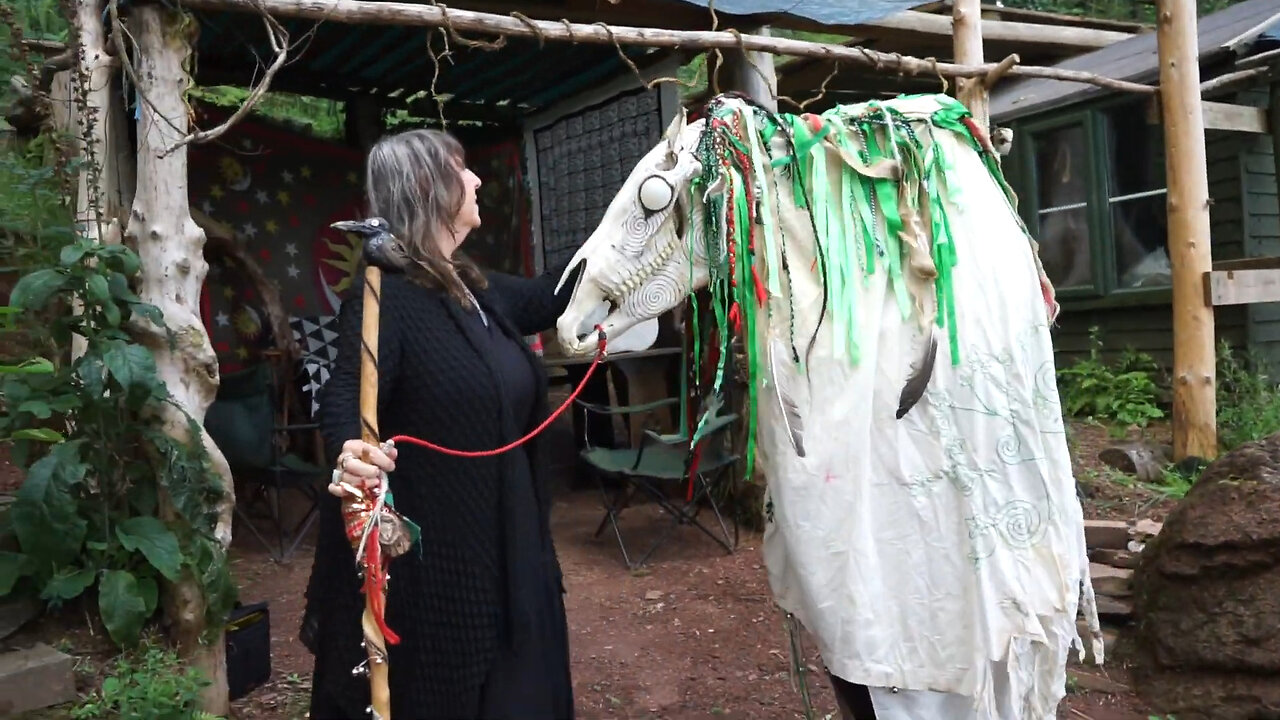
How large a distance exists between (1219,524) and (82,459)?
344 cm

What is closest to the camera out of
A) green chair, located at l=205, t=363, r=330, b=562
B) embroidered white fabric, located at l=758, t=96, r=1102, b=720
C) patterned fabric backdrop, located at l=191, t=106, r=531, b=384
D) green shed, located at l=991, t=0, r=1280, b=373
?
embroidered white fabric, located at l=758, t=96, r=1102, b=720

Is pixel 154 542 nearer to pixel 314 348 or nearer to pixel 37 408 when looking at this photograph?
pixel 37 408

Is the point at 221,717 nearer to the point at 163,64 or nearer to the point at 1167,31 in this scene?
the point at 163,64

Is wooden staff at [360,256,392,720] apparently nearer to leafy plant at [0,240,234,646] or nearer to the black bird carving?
the black bird carving

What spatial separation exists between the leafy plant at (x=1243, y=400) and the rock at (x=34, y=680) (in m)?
5.72

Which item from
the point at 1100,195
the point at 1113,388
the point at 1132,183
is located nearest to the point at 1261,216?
the point at 1132,183

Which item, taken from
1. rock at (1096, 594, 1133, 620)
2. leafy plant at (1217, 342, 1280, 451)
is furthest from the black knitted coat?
leafy plant at (1217, 342, 1280, 451)

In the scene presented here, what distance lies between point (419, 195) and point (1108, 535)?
131 inches

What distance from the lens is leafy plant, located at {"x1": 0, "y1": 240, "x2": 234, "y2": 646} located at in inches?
97.8

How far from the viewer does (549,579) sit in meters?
1.87

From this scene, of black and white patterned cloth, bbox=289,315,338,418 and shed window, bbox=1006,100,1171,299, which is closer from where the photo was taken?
black and white patterned cloth, bbox=289,315,338,418

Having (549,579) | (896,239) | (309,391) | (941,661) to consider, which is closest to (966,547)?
(941,661)

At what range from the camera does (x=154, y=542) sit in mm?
2596

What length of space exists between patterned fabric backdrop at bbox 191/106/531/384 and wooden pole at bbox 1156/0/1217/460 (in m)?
4.01
